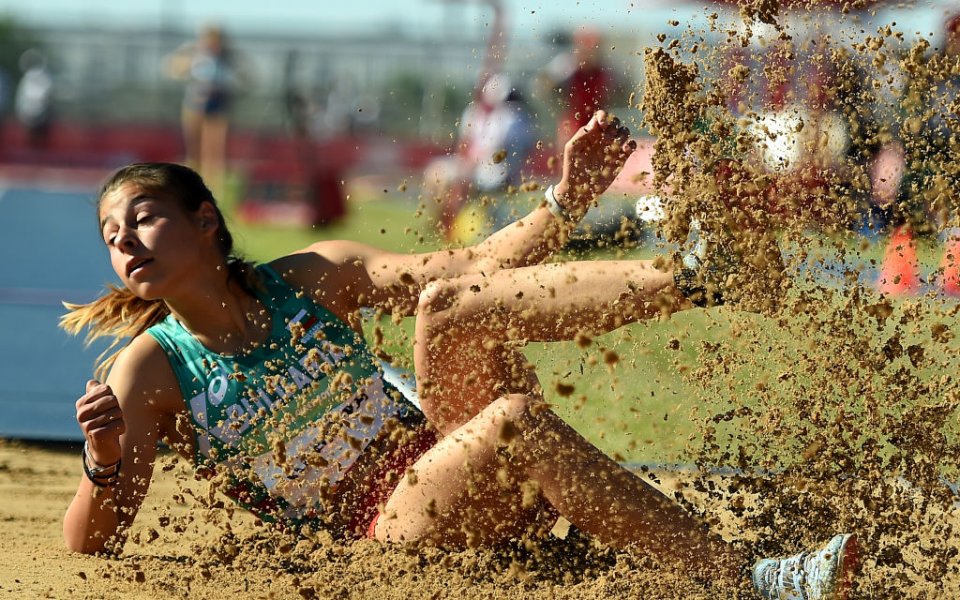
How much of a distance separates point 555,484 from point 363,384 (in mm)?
606

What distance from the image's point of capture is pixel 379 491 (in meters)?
3.22

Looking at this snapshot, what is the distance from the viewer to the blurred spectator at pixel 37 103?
24.5 metres

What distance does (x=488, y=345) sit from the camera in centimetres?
300

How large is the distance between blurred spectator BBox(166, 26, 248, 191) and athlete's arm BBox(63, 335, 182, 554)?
1365 cm

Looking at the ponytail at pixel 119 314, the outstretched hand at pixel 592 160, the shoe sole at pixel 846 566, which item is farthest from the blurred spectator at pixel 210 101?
the shoe sole at pixel 846 566

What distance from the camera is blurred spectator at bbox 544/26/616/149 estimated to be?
3940 millimetres

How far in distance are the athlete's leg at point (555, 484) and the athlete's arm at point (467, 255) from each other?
1.34 ft

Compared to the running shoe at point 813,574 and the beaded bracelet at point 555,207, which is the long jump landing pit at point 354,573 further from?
the beaded bracelet at point 555,207

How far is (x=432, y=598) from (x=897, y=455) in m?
1.12

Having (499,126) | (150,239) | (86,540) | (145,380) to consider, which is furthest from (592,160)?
(499,126)

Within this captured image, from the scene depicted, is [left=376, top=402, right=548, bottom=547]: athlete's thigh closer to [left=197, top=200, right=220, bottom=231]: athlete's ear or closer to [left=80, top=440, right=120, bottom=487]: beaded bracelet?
[left=80, top=440, right=120, bottom=487]: beaded bracelet

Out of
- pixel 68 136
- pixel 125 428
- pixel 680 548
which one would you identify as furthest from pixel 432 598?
pixel 68 136

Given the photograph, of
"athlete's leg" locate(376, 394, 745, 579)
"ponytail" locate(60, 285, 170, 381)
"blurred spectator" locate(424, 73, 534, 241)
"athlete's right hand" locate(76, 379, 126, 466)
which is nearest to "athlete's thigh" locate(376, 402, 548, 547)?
"athlete's leg" locate(376, 394, 745, 579)

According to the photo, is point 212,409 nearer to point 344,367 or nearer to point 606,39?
point 344,367
